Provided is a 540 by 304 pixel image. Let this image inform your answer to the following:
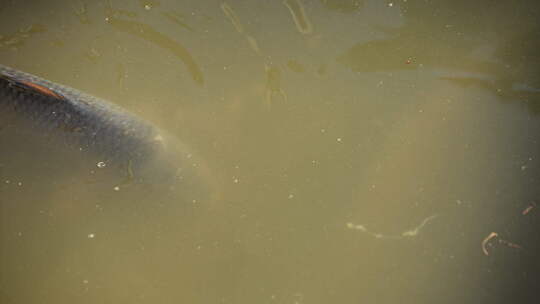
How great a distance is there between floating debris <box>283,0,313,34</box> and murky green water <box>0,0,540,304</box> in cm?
1

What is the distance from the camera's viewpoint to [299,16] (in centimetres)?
216

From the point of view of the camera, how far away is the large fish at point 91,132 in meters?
1.64

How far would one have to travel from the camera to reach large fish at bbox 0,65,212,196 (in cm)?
164

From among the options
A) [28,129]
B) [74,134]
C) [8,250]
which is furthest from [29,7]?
[8,250]

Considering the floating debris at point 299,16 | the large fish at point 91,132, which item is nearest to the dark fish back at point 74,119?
the large fish at point 91,132

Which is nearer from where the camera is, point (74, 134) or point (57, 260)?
point (74, 134)

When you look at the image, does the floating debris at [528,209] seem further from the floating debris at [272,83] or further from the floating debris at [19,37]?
the floating debris at [19,37]

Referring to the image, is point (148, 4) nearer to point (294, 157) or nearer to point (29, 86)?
point (29, 86)

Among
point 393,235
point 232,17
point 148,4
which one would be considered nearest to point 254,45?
point 232,17

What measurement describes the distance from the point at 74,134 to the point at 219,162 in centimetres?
68

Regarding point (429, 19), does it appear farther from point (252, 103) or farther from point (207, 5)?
point (207, 5)

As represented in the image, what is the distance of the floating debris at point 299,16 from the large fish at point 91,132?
962mm

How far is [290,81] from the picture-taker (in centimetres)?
206

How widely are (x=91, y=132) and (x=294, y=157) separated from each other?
3.19 ft
